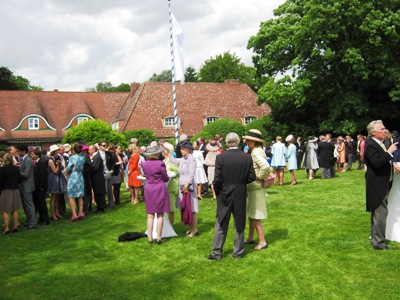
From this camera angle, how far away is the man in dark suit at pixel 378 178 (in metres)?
6.93

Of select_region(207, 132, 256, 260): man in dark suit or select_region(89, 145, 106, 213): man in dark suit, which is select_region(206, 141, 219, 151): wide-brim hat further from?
select_region(207, 132, 256, 260): man in dark suit

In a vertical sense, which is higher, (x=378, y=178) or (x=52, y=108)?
(x=52, y=108)

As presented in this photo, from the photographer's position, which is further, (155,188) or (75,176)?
(75,176)

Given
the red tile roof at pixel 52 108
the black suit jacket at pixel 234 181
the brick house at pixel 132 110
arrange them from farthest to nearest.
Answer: the red tile roof at pixel 52 108 < the brick house at pixel 132 110 < the black suit jacket at pixel 234 181

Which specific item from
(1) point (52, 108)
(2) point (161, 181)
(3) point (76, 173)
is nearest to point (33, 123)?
(1) point (52, 108)

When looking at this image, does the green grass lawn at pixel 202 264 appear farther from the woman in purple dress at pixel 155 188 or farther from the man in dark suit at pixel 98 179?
the man in dark suit at pixel 98 179

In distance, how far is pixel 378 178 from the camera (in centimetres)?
704

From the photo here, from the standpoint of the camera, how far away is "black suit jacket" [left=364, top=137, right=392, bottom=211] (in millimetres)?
6918

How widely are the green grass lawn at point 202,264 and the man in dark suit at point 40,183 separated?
0.49 m

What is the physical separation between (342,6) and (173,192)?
22258 mm

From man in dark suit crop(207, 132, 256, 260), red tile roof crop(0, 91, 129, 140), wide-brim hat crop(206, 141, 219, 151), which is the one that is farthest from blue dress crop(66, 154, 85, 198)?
red tile roof crop(0, 91, 129, 140)

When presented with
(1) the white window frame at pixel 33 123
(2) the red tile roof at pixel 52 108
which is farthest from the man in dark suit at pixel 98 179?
(1) the white window frame at pixel 33 123

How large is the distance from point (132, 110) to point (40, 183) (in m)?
32.3

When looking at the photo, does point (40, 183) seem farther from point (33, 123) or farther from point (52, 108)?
point (52, 108)
